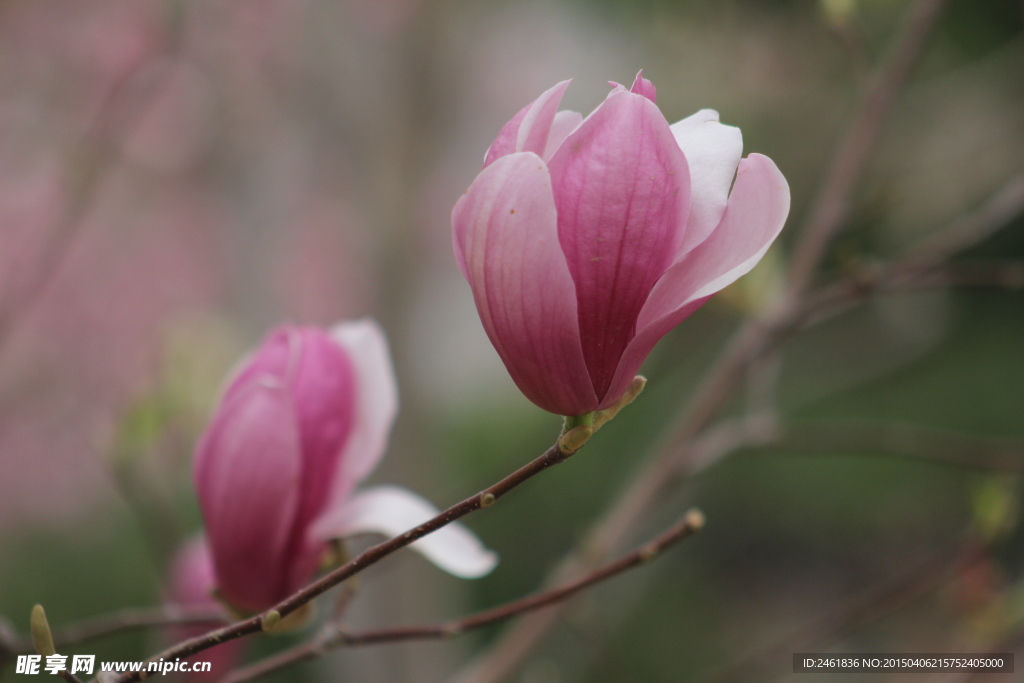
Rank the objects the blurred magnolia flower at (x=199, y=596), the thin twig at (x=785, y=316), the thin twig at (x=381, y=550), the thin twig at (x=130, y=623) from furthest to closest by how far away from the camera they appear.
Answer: the thin twig at (x=785, y=316) → the blurred magnolia flower at (x=199, y=596) → the thin twig at (x=130, y=623) → the thin twig at (x=381, y=550)

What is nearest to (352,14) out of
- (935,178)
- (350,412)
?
(935,178)

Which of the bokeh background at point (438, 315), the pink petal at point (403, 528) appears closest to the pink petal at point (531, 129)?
the pink petal at point (403, 528)

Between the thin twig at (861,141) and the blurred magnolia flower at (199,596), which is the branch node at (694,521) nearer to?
the blurred magnolia flower at (199,596)

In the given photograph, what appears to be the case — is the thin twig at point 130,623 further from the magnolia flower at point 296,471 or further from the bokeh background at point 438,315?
the bokeh background at point 438,315

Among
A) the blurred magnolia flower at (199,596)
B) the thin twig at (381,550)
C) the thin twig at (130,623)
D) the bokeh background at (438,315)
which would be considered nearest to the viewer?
the thin twig at (381,550)

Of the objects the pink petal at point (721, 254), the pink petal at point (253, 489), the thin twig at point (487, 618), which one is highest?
the pink petal at point (721, 254)

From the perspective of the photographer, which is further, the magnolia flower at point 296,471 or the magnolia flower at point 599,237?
the magnolia flower at point 296,471

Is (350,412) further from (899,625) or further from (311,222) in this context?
(311,222)

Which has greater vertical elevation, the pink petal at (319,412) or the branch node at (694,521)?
the pink petal at (319,412)

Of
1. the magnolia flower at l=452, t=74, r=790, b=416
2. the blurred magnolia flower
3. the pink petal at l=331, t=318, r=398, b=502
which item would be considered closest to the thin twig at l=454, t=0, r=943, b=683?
the blurred magnolia flower
